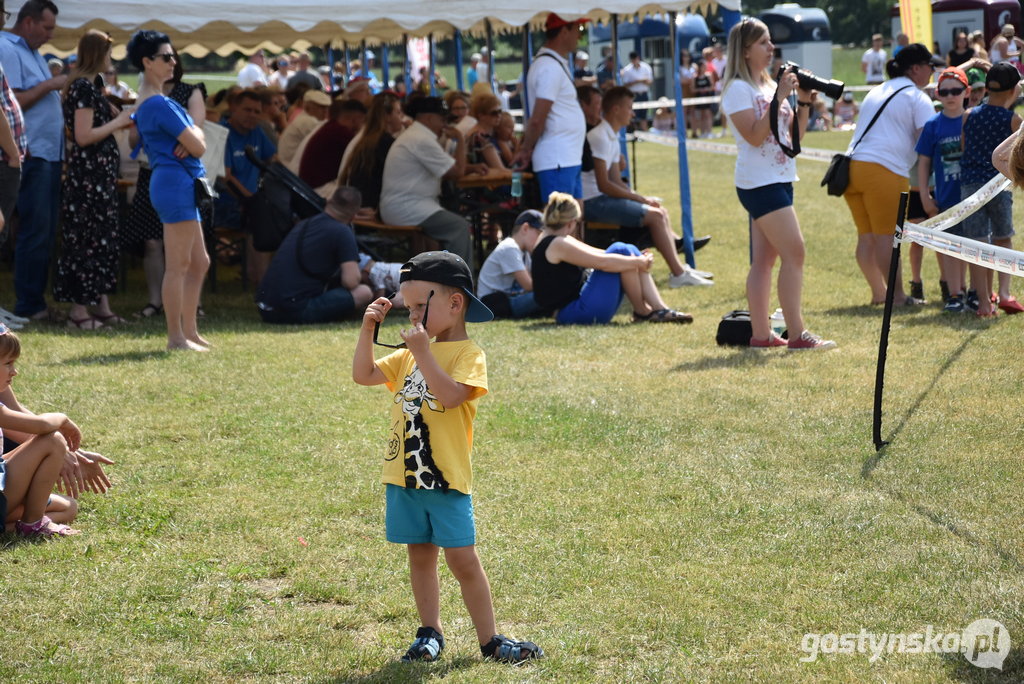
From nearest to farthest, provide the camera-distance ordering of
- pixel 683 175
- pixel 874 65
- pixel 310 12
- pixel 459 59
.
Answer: pixel 310 12
pixel 683 175
pixel 459 59
pixel 874 65

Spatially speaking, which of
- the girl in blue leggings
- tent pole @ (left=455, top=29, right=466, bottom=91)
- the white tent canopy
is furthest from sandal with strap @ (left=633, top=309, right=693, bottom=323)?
tent pole @ (left=455, top=29, right=466, bottom=91)

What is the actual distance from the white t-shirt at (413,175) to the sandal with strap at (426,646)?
7263mm

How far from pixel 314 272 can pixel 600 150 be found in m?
3.29

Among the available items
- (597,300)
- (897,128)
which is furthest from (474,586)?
(897,128)

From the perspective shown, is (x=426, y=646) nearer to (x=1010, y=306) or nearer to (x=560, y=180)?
(x=1010, y=306)

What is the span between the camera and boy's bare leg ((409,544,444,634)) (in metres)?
3.57

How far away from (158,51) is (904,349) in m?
5.08

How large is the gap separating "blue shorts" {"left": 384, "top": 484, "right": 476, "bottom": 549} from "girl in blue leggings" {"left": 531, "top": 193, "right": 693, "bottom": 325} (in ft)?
17.7

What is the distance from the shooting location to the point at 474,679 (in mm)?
3441

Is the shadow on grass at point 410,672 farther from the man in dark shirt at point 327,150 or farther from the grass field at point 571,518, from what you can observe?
the man in dark shirt at point 327,150

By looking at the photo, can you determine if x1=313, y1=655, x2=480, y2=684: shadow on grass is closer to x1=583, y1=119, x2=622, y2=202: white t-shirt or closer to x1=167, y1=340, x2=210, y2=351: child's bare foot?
x1=167, y1=340, x2=210, y2=351: child's bare foot

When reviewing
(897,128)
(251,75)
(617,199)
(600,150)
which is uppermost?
(251,75)

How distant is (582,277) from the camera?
909 cm

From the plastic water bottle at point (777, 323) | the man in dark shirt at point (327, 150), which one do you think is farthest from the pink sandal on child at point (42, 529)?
the man in dark shirt at point (327, 150)
